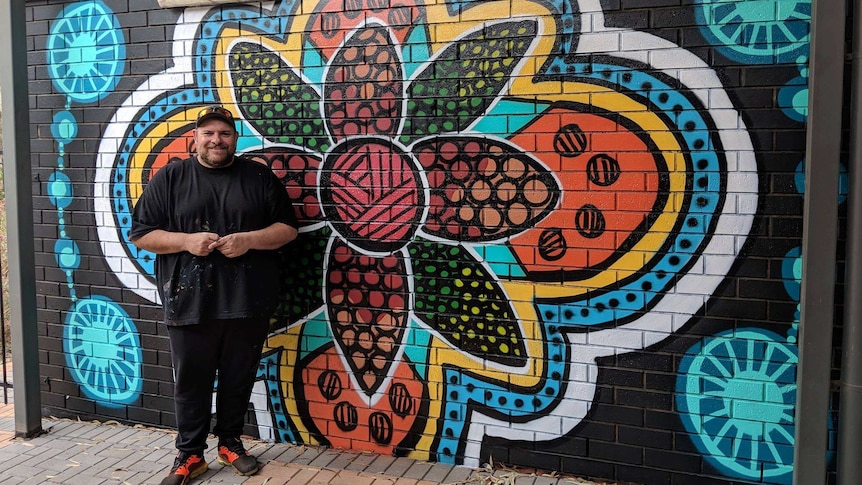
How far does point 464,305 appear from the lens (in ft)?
13.1

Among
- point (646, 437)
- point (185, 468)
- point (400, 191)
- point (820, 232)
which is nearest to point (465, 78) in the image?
point (400, 191)

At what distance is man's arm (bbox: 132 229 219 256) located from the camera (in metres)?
3.83

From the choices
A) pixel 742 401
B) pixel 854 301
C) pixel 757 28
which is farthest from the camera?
pixel 742 401

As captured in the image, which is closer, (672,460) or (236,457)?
(672,460)

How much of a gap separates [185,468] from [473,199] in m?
2.23

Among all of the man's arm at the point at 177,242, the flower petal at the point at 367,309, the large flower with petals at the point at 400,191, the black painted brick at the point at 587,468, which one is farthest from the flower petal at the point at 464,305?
the man's arm at the point at 177,242

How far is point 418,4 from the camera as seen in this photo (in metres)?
3.97

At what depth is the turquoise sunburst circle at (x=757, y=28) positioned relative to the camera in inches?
131

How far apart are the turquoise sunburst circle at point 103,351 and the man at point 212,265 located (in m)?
0.98

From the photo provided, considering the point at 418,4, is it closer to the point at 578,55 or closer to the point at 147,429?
the point at 578,55

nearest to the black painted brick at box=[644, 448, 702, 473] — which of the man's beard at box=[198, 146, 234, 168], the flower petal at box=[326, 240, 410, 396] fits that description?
the flower petal at box=[326, 240, 410, 396]

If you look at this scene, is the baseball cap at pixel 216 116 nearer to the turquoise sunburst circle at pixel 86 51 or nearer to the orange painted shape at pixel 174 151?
the orange painted shape at pixel 174 151

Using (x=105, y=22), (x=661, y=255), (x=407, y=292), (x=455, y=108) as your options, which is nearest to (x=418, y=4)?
(x=455, y=108)

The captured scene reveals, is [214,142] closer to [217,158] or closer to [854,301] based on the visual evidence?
[217,158]
